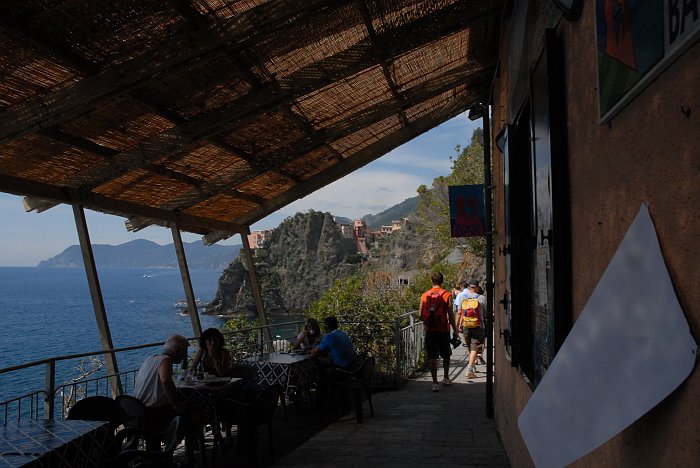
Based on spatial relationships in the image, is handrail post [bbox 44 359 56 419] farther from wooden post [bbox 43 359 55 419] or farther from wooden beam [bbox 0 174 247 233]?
wooden beam [bbox 0 174 247 233]

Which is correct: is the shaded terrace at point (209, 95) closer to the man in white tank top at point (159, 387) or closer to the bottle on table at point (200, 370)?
the bottle on table at point (200, 370)

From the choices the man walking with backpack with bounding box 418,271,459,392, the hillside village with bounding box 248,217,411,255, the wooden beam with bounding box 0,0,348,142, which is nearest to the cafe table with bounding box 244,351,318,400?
the man walking with backpack with bounding box 418,271,459,392

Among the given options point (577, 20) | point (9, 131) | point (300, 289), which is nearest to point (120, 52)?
point (9, 131)

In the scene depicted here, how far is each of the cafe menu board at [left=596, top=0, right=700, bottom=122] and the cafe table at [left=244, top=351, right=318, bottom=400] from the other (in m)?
6.06

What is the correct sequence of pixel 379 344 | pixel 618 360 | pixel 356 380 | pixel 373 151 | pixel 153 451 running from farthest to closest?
1. pixel 379 344
2. pixel 373 151
3. pixel 356 380
4. pixel 153 451
5. pixel 618 360

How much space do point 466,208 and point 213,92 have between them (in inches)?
157

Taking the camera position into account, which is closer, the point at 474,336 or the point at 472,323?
the point at 474,336

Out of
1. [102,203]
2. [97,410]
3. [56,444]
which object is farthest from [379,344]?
[56,444]

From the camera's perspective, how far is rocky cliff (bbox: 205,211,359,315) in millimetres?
88750

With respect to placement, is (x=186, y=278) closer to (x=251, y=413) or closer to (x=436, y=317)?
(x=436, y=317)

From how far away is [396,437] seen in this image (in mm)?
6691

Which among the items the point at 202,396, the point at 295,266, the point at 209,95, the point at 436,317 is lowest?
the point at 202,396

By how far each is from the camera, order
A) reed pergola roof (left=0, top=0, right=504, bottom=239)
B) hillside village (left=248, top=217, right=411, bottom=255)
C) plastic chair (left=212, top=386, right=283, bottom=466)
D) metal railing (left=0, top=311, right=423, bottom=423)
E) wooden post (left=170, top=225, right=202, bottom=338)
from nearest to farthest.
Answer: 1. reed pergola roof (left=0, top=0, right=504, bottom=239)
2. plastic chair (left=212, top=386, right=283, bottom=466)
3. wooden post (left=170, top=225, right=202, bottom=338)
4. metal railing (left=0, top=311, right=423, bottom=423)
5. hillside village (left=248, top=217, right=411, bottom=255)

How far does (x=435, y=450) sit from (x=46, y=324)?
108 metres
